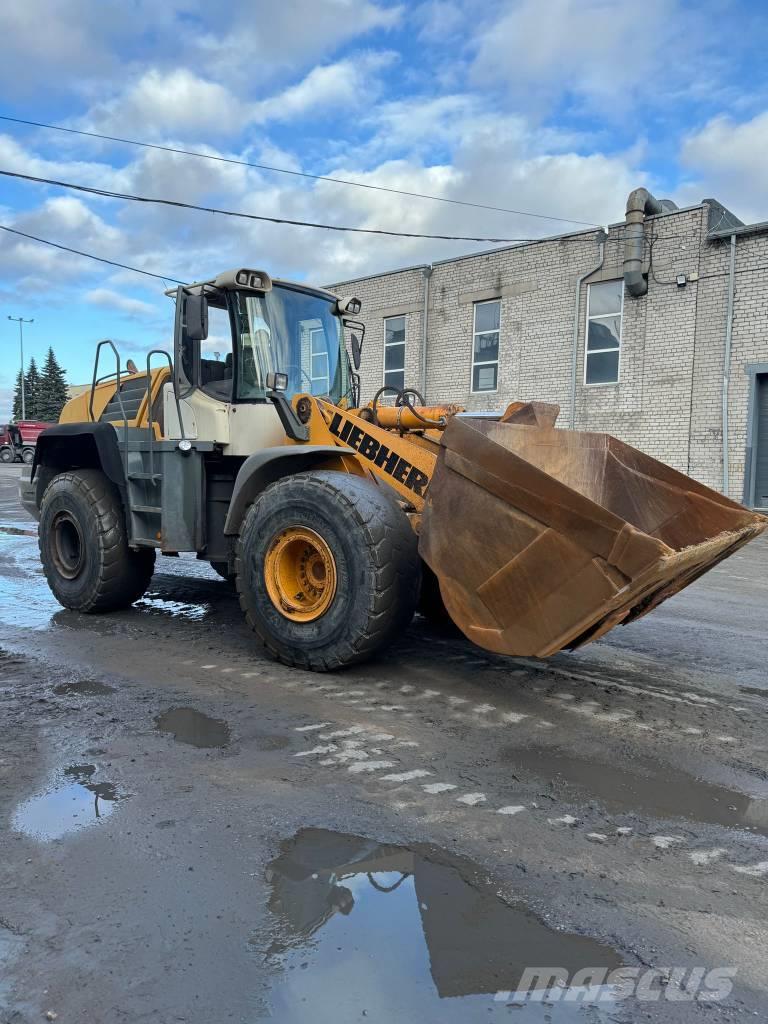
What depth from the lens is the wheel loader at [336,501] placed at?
3.90m

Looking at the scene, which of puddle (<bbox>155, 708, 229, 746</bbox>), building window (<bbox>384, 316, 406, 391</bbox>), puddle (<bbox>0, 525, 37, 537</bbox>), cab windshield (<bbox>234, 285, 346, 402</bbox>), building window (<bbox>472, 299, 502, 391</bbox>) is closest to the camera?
puddle (<bbox>155, 708, 229, 746</bbox>)

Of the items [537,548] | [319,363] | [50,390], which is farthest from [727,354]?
[50,390]

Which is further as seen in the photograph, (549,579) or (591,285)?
(591,285)

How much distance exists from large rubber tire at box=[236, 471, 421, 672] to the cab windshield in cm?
118

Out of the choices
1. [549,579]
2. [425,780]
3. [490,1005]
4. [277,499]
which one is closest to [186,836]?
[425,780]

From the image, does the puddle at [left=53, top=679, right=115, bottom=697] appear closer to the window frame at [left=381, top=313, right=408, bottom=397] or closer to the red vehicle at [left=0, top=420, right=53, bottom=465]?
the window frame at [left=381, top=313, right=408, bottom=397]

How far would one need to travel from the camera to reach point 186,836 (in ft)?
9.51

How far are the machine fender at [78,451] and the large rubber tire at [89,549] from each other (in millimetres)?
212

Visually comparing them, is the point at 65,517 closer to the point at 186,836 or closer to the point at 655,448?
the point at 186,836

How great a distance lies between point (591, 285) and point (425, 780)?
16.3 meters

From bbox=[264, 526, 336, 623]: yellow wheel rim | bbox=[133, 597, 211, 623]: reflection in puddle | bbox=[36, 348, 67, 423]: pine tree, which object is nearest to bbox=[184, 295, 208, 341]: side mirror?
bbox=[264, 526, 336, 623]: yellow wheel rim

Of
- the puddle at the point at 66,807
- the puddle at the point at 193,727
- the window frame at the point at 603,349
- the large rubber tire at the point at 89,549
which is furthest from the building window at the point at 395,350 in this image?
the puddle at the point at 66,807

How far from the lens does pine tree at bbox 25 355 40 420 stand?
7806cm

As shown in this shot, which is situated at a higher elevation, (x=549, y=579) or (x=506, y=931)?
(x=549, y=579)
